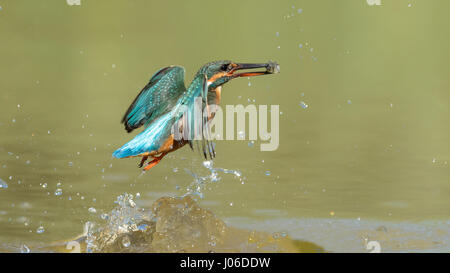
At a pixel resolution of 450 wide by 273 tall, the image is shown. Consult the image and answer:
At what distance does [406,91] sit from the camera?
36.7ft

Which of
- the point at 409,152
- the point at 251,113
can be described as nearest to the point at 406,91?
the point at 251,113

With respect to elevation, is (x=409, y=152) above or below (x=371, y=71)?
below

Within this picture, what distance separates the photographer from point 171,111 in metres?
5.12

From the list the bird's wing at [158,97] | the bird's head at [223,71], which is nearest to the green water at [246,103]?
the bird's wing at [158,97]

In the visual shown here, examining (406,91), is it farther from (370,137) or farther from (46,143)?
(46,143)

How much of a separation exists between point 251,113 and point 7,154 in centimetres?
351

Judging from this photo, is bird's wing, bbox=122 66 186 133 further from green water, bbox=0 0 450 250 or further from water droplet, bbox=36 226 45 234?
water droplet, bbox=36 226 45 234

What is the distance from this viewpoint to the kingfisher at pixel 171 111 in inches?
188

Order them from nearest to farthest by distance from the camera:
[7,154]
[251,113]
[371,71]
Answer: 1. [7,154]
2. [251,113]
3. [371,71]

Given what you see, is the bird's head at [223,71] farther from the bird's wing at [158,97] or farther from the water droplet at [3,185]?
the water droplet at [3,185]

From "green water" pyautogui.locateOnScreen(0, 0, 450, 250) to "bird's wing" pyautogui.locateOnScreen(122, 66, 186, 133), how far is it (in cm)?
75
